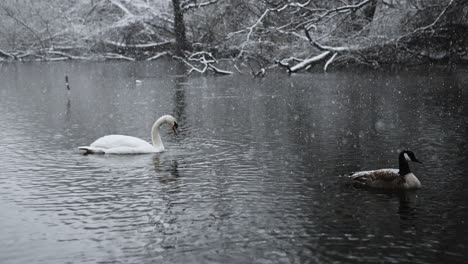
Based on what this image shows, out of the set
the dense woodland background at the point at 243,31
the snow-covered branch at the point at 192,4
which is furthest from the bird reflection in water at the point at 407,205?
the snow-covered branch at the point at 192,4

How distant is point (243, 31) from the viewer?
3869cm

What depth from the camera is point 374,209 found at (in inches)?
376

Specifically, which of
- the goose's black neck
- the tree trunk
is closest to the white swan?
the goose's black neck

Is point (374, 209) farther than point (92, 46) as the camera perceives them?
No

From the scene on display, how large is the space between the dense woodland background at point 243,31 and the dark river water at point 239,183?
344 inches

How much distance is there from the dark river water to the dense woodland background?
344 inches

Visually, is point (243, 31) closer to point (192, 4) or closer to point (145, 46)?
point (192, 4)

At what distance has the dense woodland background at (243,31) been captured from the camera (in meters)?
32.6

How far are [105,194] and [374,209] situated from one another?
173 inches

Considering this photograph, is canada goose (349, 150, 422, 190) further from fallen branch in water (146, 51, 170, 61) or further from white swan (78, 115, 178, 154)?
fallen branch in water (146, 51, 170, 61)

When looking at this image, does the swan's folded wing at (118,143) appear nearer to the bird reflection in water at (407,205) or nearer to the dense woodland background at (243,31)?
the bird reflection in water at (407,205)

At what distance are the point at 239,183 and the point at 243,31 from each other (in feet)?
92.5

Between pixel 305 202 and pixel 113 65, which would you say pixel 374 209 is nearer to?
pixel 305 202

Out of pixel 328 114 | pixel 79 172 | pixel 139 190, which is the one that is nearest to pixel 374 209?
pixel 139 190
